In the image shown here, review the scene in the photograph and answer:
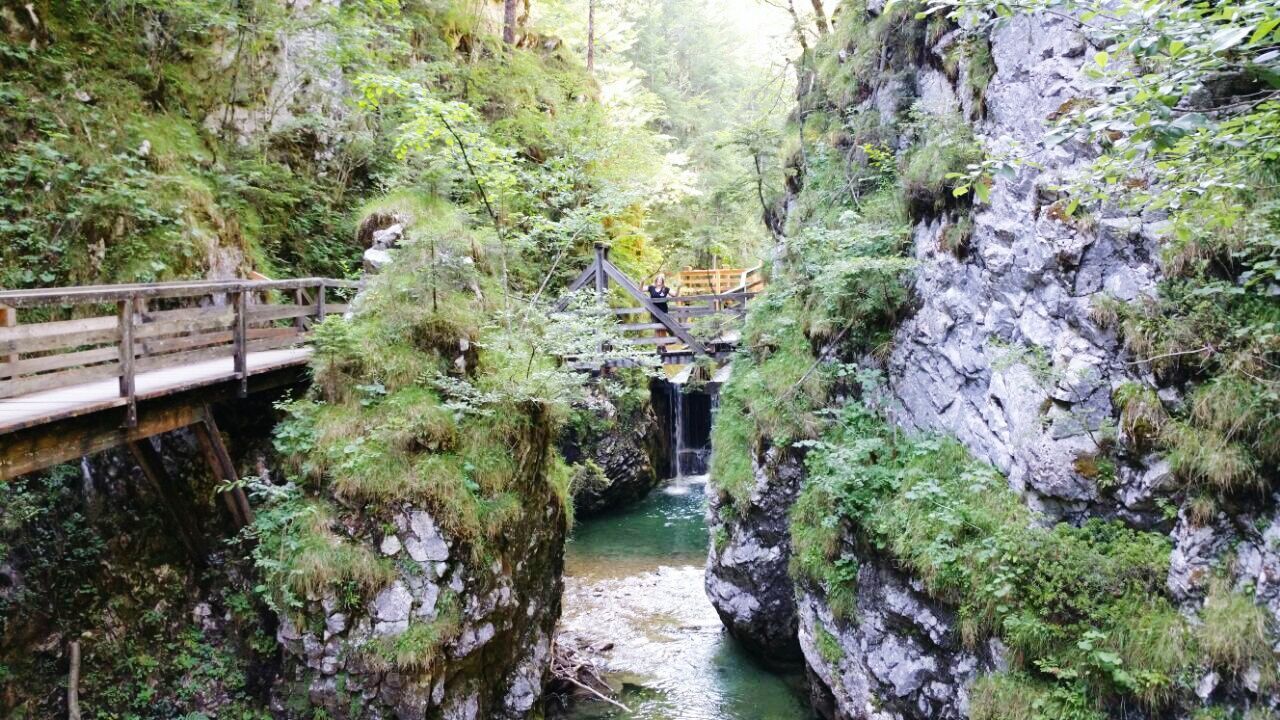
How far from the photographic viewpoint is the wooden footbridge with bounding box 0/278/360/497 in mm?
5273

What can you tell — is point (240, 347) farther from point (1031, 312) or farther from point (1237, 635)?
point (1237, 635)

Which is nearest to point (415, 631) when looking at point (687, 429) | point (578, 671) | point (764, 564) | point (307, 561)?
point (307, 561)

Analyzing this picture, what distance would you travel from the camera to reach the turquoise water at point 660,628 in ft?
29.5

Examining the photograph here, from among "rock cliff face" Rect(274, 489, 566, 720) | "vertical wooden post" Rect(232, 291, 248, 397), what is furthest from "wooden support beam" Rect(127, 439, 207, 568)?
"rock cliff face" Rect(274, 489, 566, 720)

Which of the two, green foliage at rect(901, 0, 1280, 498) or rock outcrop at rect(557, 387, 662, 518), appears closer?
green foliage at rect(901, 0, 1280, 498)

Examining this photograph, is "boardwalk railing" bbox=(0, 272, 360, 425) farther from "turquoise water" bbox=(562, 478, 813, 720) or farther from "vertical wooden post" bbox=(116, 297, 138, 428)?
"turquoise water" bbox=(562, 478, 813, 720)

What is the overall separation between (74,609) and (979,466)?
8.76 m

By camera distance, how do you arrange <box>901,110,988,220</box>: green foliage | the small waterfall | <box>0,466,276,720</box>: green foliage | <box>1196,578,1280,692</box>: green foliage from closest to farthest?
1. <box>1196,578,1280,692</box>: green foliage
2. <box>0,466,276,720</box>: green foliage
3. <box>901,110,988,220</box>: green foliage
4. the small waterfall

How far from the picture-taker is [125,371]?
584 cm

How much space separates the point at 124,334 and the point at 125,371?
33 centimetres

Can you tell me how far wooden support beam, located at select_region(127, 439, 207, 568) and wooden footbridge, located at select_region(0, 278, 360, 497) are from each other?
1.0 inches

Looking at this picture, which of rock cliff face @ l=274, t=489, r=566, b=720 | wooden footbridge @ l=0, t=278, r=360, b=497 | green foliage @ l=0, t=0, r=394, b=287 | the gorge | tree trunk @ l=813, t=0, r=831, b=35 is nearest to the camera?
the gorge

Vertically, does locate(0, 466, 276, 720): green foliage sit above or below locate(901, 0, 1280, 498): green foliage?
below

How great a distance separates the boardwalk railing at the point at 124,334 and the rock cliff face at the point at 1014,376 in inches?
273
